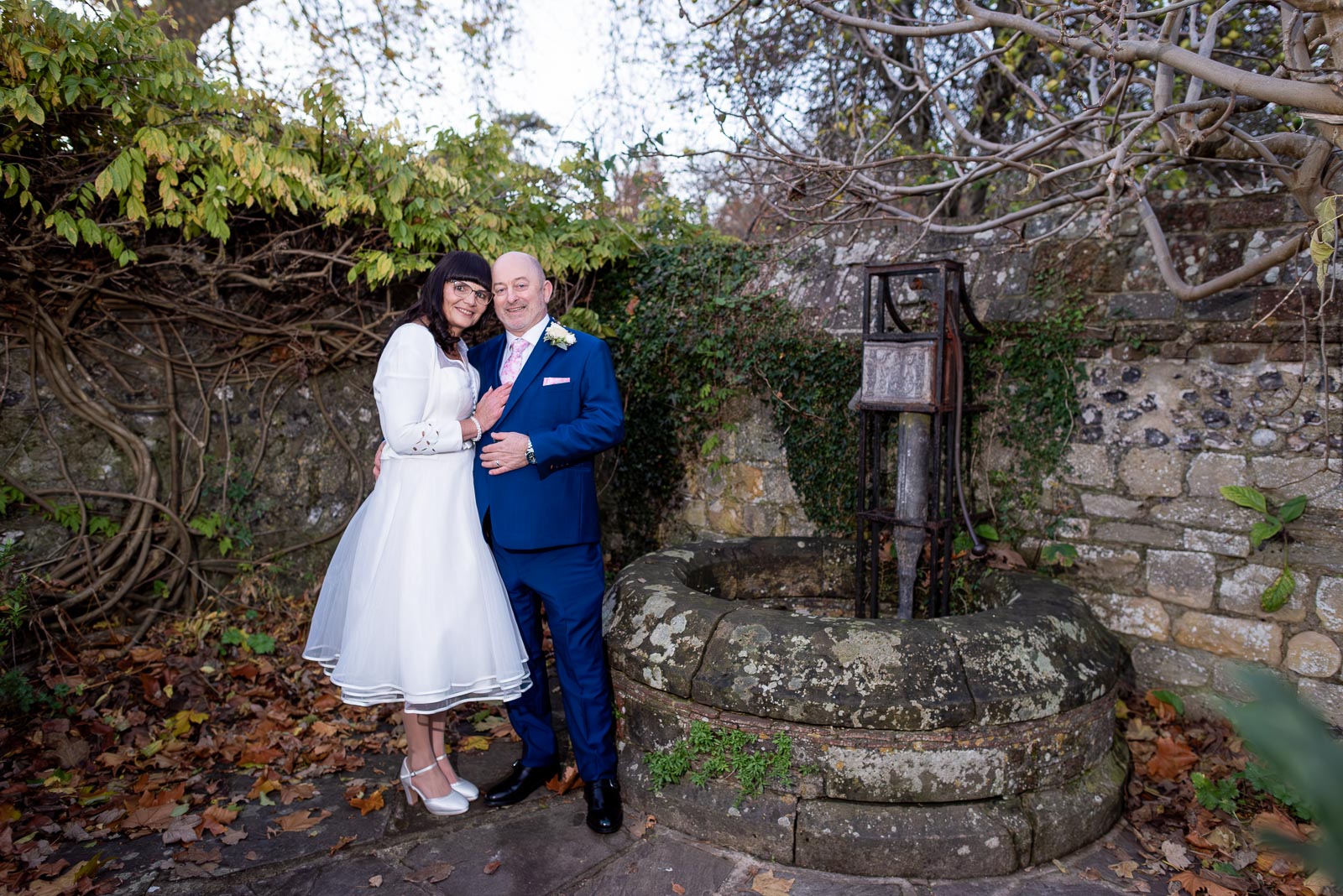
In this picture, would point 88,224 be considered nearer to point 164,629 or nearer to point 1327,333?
point 164,629

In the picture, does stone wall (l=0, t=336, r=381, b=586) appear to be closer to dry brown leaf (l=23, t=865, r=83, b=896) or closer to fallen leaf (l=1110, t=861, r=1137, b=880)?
dry brown leaf (l=23, t=865, r=83, b=896)

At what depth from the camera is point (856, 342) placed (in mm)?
4258

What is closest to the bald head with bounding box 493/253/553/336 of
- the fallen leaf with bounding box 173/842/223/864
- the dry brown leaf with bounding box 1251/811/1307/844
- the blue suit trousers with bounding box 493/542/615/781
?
the blue suit trousers with bounding box 493/542/615/781

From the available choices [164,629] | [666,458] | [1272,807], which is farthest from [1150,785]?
[164,629]

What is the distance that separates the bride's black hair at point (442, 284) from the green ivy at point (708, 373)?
6.35 ft

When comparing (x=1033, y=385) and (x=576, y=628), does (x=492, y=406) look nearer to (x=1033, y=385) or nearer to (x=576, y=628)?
(x=576, y=628)

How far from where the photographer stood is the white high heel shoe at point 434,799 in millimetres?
3100

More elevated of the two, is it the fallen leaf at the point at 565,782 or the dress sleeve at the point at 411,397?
the dress sleeve at the point at 411,397

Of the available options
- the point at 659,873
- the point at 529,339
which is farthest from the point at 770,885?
the point at 529,339

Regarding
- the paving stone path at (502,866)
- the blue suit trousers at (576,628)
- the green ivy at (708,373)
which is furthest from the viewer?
the green ivy at (708,373)

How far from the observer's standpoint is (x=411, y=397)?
292 cm

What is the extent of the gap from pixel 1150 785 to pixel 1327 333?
1.92 metres

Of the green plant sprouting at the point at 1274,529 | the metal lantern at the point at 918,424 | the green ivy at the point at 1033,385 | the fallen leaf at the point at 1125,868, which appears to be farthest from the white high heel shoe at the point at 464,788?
the green plant sprouting at the point at 1274,529

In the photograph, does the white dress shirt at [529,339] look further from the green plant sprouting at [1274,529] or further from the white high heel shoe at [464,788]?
the green plant sprouting at [1274,529]
